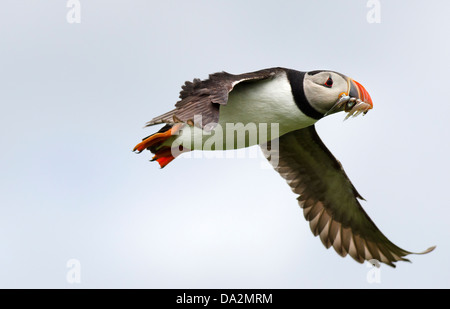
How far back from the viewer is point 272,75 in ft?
35.1

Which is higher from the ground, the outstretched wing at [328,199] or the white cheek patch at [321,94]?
the white cheek patch at [321,94]

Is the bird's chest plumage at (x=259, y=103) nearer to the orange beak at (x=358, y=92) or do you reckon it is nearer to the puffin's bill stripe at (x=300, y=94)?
the puffin's bill stripe at (x=300, y=94)

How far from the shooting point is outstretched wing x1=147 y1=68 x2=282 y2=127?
864cm

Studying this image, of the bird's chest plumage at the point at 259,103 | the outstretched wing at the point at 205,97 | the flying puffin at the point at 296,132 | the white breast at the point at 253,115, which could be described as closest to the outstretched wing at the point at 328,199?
the flying puffin at the point at 296,132

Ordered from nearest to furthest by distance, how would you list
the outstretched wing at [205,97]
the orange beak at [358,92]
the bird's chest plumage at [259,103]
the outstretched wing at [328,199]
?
the outstretched wing at [205,97] → the bird's chest plumage at [259,103] → the orange beak at [358,92] → the outstretched wing at [328,199]

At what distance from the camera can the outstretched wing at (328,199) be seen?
505 inches

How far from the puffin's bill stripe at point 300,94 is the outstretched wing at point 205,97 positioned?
24.3 inches

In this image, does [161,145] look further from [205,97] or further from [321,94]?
[321,94]

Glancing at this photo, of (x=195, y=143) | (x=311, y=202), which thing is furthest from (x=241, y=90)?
(x=311, y=202)

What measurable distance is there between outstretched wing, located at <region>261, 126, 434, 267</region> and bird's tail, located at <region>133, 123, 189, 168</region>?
2.18 meters

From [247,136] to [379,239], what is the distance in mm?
3640

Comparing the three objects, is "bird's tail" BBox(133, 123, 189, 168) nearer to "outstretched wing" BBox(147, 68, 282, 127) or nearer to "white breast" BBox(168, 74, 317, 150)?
"white breast" BBox(168, 74, 317, 150)

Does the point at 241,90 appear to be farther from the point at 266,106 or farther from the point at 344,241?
the point at 344,241

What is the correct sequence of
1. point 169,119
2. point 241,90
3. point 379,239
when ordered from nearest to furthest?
point 169,119 → point 241,90 → point 379,239
